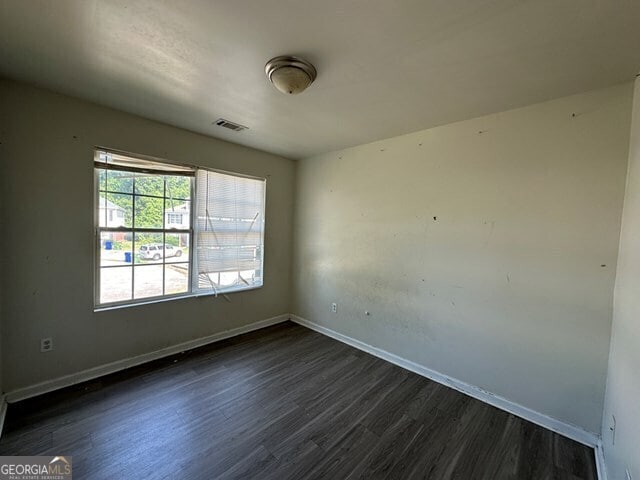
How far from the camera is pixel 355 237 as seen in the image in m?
3.31

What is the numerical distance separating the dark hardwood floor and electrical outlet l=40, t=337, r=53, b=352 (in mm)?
375

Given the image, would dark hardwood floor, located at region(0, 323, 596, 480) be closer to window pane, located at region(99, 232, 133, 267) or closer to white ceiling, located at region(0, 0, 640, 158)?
window pane, located at region(99, 232, 133, 267)

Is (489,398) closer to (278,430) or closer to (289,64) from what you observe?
(278,430)

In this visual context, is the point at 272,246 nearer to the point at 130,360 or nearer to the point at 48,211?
the point at 130,360

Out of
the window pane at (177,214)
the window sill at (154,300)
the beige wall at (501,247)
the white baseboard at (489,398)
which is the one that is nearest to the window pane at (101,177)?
the window pane at (177,214)

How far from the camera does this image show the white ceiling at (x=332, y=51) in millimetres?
1251

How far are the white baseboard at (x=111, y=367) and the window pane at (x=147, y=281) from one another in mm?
628

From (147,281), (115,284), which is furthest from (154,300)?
(115,284)

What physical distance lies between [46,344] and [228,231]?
1.90 m

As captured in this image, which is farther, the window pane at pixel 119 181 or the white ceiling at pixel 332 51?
the window pane at pixel 119 181

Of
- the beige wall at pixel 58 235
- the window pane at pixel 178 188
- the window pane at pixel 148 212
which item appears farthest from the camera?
the window pane at pixel 178 188

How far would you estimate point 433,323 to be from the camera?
2.61m

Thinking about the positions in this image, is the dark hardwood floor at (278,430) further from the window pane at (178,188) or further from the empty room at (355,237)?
the window pane at (178,188)

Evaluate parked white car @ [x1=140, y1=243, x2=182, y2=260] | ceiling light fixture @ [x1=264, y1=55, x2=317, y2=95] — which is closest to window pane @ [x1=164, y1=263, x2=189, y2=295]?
parked white car @ [x1=140, y1=243, x2=182, y2=260]
